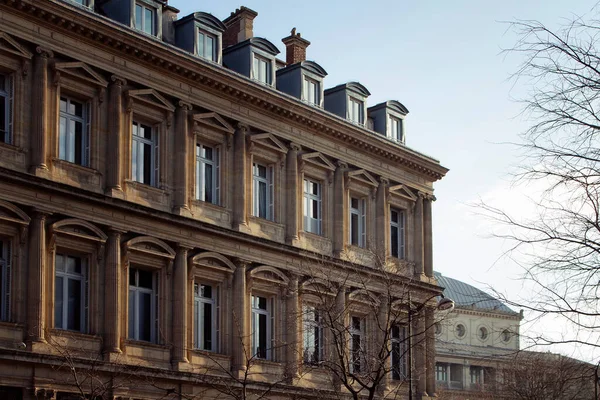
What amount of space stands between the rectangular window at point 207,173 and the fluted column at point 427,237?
13982mm

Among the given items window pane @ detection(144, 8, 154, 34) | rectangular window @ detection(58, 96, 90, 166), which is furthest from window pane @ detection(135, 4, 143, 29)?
rectangular window @ detection(58, 96, 90, 166)

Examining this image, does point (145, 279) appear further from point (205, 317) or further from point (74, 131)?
point (74, 131)

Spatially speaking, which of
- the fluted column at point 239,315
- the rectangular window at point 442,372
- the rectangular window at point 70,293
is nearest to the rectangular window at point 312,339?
the fluted column at point 239,315

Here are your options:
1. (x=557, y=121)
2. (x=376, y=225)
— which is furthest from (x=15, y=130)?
(x=557, y=121)

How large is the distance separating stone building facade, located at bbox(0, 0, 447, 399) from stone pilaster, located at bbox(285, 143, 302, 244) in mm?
80

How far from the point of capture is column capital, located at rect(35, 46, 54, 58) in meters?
39.0

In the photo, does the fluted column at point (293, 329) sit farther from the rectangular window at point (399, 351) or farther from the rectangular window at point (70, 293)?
the rectangular window at point (70, 293)

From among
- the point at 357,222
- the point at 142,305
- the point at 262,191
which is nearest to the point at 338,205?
the point at 357,222

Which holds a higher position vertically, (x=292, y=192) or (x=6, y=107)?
(x=6, y=107)

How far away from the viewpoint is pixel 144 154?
1721 inches

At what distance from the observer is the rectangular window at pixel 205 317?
1769 inches

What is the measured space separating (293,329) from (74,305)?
1067cm

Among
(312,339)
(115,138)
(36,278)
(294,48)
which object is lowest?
(312,339)

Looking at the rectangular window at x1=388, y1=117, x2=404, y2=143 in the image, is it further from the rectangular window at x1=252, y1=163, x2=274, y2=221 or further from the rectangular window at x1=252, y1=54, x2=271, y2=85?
the rectangular window at x1=252, y1=54, x2=271, y2=85
